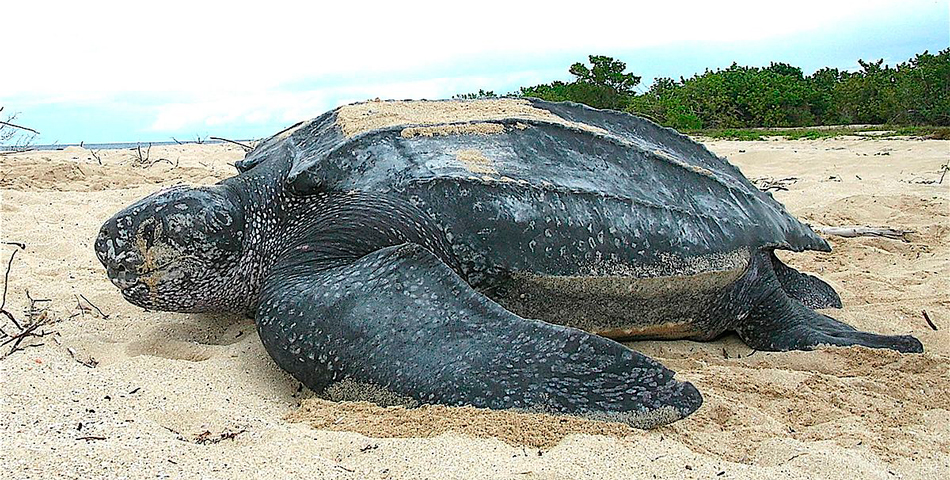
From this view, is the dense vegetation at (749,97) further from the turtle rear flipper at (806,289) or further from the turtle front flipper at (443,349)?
the turtle front flipper at (443,349)

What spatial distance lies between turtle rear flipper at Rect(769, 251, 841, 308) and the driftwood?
0.97 metres

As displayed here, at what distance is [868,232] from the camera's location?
3227 mm

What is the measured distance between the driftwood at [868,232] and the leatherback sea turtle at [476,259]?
1.30 metres

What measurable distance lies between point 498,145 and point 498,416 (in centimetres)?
85

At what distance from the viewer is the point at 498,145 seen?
1.87m

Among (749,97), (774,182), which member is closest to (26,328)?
(774,182)

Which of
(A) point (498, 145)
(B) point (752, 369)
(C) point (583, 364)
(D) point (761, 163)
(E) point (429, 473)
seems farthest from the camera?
(D) point (761, 163)

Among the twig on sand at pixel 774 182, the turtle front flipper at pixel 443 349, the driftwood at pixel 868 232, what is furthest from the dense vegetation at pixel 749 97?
the turtle front flipper at pixel 443 349

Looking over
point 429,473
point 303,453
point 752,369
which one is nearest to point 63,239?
point 303,453

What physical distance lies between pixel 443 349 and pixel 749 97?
1423 cm

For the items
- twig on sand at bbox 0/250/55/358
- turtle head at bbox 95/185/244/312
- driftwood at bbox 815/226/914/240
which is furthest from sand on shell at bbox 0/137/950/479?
driftwood at bbox 815/226/914/240

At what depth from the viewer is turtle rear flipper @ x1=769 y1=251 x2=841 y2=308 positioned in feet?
7.64

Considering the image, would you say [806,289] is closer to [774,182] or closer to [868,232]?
[868,232]

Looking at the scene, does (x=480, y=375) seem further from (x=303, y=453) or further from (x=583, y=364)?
(x=303, y=453)
